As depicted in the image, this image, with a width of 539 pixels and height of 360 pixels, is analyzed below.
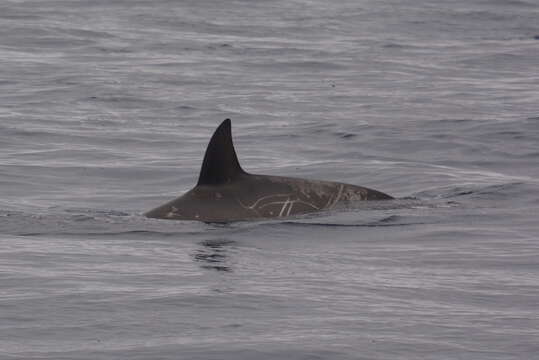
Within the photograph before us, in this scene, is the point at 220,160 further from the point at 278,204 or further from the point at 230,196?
the point at 278,204

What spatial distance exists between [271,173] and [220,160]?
504cm

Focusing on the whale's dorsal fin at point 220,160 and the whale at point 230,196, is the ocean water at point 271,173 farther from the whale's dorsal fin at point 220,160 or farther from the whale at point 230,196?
the whale's dorsal fin at point 220,160

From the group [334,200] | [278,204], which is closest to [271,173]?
[334,200]

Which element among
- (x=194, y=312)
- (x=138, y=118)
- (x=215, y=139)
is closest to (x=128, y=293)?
(x=194, y=312)

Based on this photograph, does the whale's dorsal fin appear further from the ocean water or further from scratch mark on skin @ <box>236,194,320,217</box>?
the ocean water

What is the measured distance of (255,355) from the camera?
341 inches

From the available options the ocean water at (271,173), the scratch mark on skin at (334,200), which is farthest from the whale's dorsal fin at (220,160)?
the scratch mark on skin at (334,200)

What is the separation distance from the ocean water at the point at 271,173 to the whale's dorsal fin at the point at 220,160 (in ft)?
1.91

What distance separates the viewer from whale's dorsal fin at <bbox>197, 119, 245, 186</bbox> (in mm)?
13666

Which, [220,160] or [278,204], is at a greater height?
[220,160]

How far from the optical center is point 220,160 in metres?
13.8

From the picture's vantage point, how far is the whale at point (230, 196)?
1377cm

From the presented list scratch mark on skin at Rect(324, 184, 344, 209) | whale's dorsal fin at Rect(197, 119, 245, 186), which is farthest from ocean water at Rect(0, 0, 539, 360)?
whale's dorsal fin at Rect(197, 119, 245, 186)

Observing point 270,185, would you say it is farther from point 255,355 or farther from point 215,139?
point 255,355
